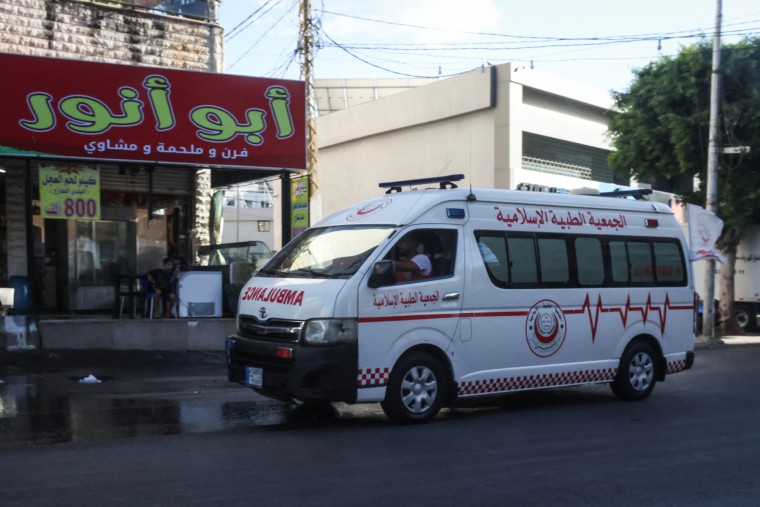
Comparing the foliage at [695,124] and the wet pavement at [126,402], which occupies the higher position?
the foliage at [695,124]

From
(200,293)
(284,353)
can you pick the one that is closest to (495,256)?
(284,353)

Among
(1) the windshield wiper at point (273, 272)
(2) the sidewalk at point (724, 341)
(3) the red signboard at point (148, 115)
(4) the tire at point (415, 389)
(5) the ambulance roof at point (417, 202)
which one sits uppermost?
(3) the red signboard at point (148, 115)

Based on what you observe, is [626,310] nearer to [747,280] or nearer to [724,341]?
[724,341]

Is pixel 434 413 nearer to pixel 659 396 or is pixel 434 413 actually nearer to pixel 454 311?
pixel 454 311

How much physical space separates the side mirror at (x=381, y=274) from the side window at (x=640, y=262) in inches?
150

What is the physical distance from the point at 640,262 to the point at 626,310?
682mm

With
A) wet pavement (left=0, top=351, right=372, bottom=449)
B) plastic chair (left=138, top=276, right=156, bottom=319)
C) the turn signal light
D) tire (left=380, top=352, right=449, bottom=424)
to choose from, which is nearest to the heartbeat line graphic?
tire (left=380, top=352, right=449, bottom=424)

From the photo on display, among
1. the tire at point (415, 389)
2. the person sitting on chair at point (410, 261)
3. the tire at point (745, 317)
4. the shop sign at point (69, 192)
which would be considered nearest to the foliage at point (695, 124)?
the tire at point (745, 317)

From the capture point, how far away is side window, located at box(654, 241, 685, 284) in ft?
35.8

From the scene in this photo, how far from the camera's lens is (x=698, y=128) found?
21.9 metres

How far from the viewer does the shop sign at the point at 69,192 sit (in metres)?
14.0

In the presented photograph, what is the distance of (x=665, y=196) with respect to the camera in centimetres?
2438

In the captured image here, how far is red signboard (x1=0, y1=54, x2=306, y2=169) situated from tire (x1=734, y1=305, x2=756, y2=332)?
1529 centimetres

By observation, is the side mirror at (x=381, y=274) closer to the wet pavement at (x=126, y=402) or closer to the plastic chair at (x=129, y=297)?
the wet pavement at (x=126, y=402)
